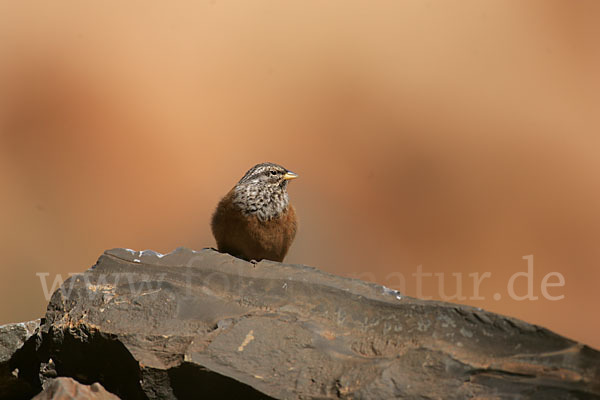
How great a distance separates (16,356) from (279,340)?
149 cm

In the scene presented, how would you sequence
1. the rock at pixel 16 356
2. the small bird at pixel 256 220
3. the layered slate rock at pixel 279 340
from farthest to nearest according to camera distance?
the small bird at pixel 256 220
the rock at pixel 16 356
the layered slate rock at pixel 279 340

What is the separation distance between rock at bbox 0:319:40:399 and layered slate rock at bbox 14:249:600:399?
24cm

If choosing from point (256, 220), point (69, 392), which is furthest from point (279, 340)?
point (256, 220)

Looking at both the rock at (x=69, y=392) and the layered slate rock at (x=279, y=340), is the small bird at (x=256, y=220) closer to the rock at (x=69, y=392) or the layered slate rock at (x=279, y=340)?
the layered slate rock at (x=279, y=340)

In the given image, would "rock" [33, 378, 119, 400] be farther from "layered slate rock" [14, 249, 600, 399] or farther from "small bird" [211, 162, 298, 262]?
"small bird" [211, 162, 298, 262]

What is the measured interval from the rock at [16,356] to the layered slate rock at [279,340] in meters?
0.24

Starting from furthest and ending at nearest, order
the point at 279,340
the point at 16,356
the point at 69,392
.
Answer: the point at 16,356
the point at 279,340
the point at 69,392

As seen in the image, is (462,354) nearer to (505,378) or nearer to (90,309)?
(505,378)

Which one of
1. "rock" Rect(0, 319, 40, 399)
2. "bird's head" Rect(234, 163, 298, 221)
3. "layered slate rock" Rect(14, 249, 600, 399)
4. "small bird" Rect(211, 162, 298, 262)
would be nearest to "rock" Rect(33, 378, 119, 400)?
"layered slate rock" Rect(14, 249, 600, 399)

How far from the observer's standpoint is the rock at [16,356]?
3574 millimetres

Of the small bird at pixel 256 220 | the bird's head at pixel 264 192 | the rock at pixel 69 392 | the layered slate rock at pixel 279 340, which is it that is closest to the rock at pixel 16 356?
the layered slate rock at pixel 279 340

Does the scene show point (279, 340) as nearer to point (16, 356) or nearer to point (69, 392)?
point (69, 392)

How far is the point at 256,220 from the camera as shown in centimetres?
430

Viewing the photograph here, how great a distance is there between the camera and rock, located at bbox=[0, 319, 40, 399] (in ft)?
11.7
